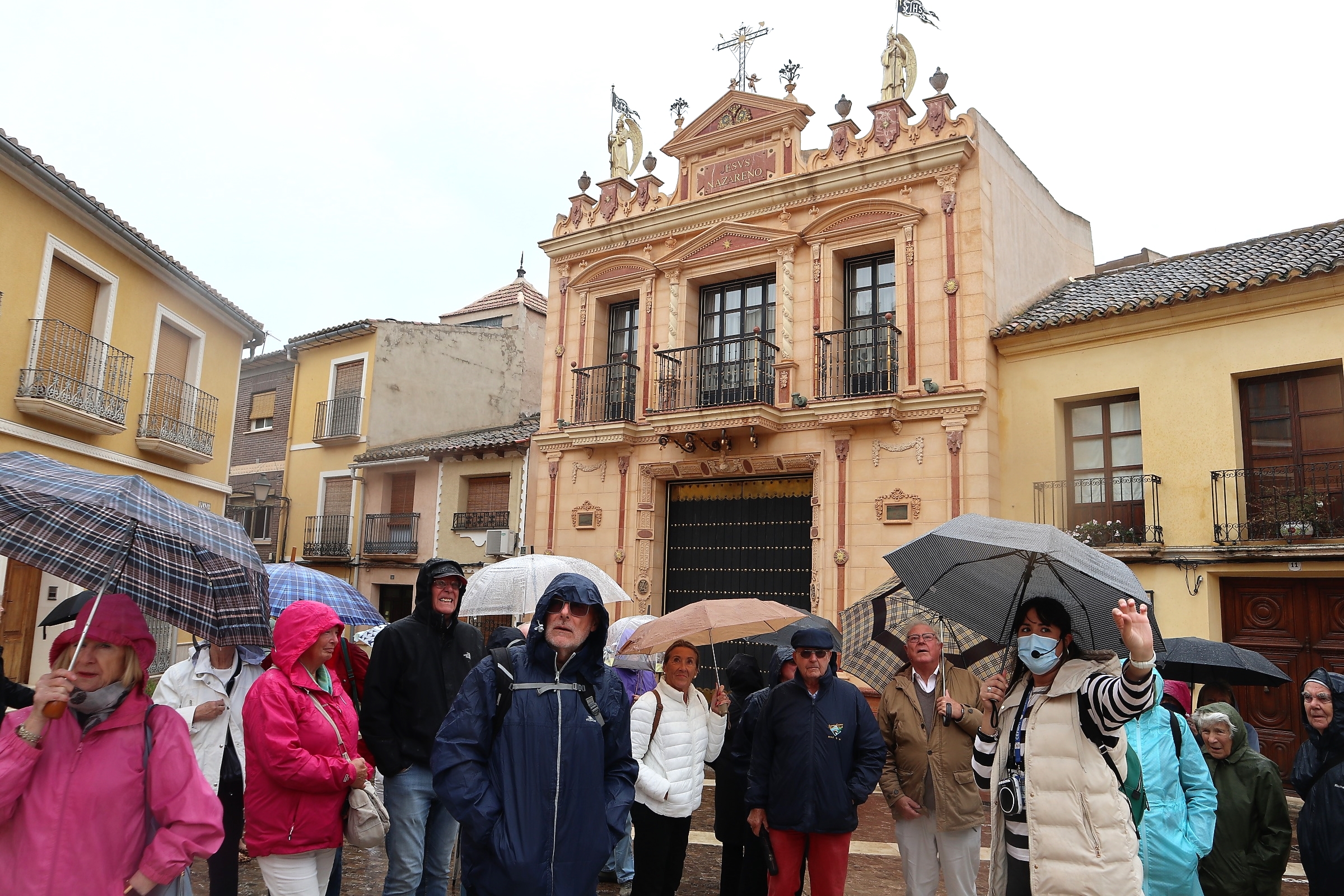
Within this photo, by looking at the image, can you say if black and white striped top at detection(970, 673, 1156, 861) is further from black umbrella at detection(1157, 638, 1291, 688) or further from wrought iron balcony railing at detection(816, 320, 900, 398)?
wrought iron balcony railing at detection(816, 320, 900, 398)

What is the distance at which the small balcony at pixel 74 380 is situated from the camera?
12578 mm

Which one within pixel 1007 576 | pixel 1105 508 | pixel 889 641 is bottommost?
pixel 889 641

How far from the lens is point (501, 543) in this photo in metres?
17.4

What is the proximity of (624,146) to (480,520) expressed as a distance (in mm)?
8182

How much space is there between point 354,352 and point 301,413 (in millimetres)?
2305

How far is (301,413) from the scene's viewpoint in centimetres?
2306

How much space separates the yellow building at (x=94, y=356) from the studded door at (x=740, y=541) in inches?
328

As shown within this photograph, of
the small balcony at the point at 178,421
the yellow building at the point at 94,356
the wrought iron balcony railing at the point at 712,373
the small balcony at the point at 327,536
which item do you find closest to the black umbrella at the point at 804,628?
the wrought iron balcony railing at the point at 712,373

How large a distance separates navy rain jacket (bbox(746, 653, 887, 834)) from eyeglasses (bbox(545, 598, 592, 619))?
1.93 m

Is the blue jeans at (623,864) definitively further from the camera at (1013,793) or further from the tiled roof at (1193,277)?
the tiled roof at (1193,277)

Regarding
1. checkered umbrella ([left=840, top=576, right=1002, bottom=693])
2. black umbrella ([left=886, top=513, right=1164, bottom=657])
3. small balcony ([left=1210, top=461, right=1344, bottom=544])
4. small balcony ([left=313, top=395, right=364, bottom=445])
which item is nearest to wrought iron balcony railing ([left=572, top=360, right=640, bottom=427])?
small balcony ([left=313, top=395, right=364, bottom=445])

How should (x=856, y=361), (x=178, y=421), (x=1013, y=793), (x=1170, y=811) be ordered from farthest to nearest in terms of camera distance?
(x=178, y=421) → (x=856, y=361) → (x=1170, y=811) → (x=1013, y=793)

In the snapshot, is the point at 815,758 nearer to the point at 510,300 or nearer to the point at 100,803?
the point at 100,803

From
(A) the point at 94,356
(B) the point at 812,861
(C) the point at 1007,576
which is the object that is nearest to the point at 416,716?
(B) the point at 812,861
